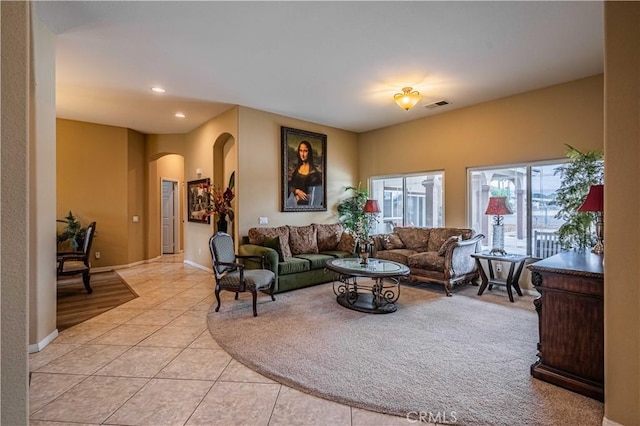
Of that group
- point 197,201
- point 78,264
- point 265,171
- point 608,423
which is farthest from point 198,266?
point 608,423

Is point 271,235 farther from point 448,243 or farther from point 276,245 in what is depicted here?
point 448,243

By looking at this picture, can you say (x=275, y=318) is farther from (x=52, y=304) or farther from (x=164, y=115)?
(x=164, y=115)

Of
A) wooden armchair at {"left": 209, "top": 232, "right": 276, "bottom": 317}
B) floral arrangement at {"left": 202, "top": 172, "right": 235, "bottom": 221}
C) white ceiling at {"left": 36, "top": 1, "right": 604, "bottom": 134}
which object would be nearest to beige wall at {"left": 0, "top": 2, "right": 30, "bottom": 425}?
white ceiling at {"left": 36, "top": 1, "right": 604, "bottom": 134}

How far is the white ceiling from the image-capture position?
2.63 meters

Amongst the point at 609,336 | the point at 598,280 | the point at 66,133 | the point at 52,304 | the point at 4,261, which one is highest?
the point at 66,133

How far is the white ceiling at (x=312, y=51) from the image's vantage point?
8.64ft

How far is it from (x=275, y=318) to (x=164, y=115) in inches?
179

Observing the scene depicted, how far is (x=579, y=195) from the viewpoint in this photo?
145 inches

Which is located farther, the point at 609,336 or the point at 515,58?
the point at 515,58

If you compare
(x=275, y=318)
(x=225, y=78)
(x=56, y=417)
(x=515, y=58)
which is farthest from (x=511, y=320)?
(x=225, y=78)

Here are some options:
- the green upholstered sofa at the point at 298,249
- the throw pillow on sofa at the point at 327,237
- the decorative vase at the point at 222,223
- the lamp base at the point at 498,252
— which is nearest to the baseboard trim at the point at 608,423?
the lamp base at the point at 498,252

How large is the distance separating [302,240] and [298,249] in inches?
7.7

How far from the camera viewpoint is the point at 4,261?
985mm

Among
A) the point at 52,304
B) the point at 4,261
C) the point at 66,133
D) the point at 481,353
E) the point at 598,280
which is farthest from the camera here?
the point at 66,133
